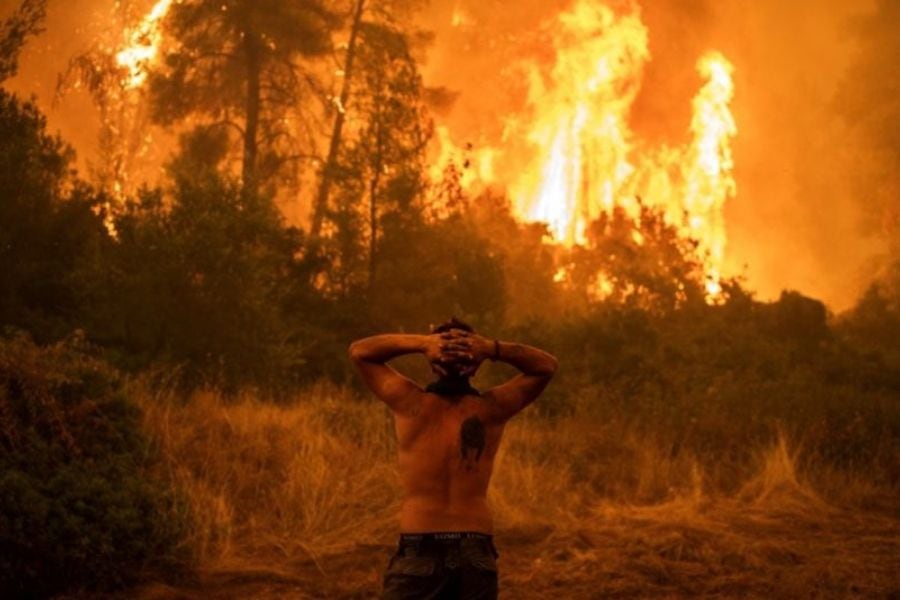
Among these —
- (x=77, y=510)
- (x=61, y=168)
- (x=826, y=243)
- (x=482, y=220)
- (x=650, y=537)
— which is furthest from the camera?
(x=826, y=243)

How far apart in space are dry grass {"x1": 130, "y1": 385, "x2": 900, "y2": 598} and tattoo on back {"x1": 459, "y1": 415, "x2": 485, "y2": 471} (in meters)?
3.17

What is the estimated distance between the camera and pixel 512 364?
4.30m

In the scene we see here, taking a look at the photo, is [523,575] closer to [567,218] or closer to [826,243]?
[567,218]

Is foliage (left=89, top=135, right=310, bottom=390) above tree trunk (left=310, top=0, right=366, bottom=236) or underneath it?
underneath

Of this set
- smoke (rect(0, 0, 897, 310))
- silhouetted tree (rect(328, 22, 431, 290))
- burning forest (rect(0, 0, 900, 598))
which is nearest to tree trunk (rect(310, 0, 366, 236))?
burning forest (rect(0, 0, 900, 598))

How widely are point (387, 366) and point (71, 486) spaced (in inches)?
149

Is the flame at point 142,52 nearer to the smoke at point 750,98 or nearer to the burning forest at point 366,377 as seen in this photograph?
the burning forest at point 366,377

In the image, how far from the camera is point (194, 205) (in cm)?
1418

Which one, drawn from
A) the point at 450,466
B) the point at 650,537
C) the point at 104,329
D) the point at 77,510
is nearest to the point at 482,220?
the point at 104,329

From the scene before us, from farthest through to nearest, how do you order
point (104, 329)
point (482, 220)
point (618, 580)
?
point (482, 220)
point (104, 329)
point (618, 580)

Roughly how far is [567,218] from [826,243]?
70.9 ft

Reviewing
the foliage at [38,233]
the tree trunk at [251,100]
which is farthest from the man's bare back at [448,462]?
the tree trunk at [251,100]

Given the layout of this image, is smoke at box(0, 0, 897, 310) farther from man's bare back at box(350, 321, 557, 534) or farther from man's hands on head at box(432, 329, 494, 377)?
man's hands on head at box(432, 329, 494, 377)

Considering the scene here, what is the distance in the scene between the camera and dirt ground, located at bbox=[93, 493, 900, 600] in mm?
6844
